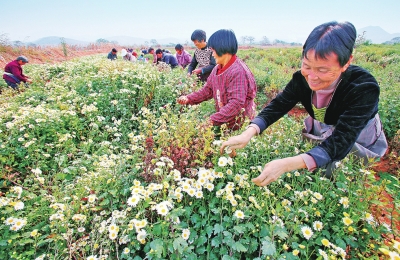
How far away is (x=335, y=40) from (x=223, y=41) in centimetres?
151

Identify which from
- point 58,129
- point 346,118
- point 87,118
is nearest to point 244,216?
point 346,118

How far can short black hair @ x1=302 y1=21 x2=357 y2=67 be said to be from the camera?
132 centimetres

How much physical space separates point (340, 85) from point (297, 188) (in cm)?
84

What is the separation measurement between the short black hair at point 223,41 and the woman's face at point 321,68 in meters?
1.31

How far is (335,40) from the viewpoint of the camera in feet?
4.33

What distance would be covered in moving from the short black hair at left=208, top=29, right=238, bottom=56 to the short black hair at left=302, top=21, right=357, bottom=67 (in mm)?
1358

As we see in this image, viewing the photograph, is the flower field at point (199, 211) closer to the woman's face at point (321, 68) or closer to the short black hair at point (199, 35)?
the woman's face at point (321, 68)

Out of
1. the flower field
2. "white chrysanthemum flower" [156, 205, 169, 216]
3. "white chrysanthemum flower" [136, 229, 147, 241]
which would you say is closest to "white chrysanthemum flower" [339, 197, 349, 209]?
the flower field

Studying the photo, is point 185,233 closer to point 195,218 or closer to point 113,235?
point 195,218

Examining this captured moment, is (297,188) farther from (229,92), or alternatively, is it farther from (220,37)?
(220,37)

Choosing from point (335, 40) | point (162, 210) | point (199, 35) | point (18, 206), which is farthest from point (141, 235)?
point (199, 35)

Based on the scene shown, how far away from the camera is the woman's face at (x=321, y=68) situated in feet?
4.50

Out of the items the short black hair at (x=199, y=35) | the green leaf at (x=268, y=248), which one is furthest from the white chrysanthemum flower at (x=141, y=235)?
the short black hair at (x=199, y=35)

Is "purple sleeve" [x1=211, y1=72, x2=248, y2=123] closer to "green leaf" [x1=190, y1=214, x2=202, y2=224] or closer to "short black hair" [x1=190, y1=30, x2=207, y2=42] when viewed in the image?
"green leaf" [x1=190, y1=214, x2=202, y2=224]
